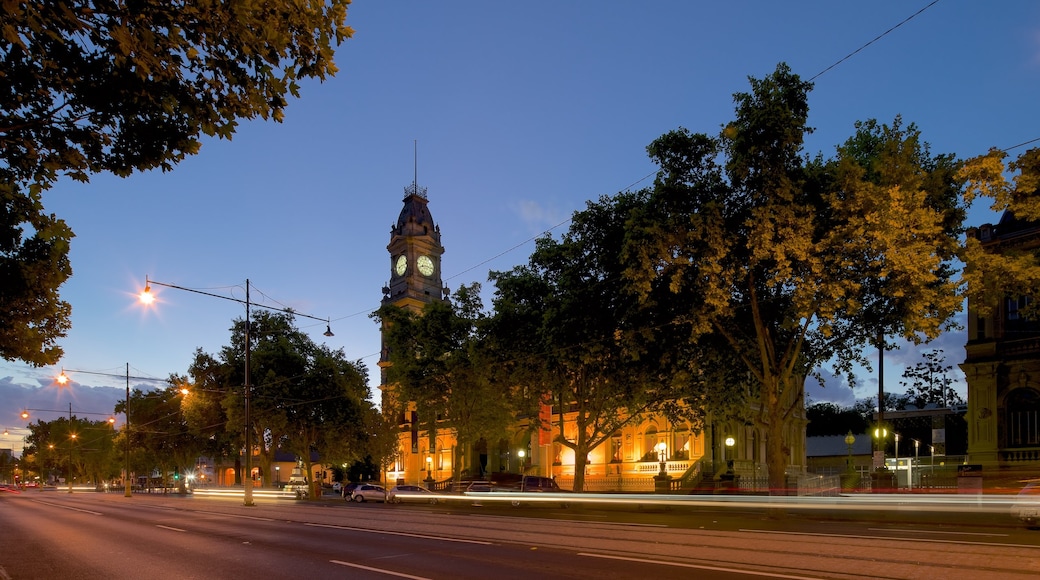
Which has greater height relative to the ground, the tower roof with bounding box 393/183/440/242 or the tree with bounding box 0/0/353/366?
the tower roof with bounding box 393/183/440/242

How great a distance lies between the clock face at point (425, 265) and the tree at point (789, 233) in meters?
58.3

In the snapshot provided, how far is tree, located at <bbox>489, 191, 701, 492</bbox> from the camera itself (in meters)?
30.8

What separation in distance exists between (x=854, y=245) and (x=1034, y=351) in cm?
2180

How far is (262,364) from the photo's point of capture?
52.1 m

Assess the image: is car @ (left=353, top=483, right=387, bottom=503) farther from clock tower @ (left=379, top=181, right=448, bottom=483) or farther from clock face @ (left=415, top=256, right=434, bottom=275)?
clock face @ (left=415, top=256, right=434, bottom=275)

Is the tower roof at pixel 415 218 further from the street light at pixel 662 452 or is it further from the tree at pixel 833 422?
the tree at pixel 833 422

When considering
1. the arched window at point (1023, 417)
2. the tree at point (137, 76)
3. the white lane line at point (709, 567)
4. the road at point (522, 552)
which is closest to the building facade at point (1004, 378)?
the arched window at point (1023, 417)

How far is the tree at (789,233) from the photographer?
22453 millimetres

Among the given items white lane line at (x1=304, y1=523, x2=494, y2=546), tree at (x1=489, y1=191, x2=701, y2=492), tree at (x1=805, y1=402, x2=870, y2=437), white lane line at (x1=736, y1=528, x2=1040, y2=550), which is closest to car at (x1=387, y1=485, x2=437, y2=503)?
tree at (x1=489, y1=191, x2=701, y2=492)

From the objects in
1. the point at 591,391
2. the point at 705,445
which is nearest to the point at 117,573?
the point at 591,391

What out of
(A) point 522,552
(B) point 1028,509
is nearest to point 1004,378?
(B) point 1028,509

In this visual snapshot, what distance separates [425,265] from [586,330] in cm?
5384

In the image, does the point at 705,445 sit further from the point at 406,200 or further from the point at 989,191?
the point at 406,200

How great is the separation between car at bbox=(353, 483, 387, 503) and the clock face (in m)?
37.6
